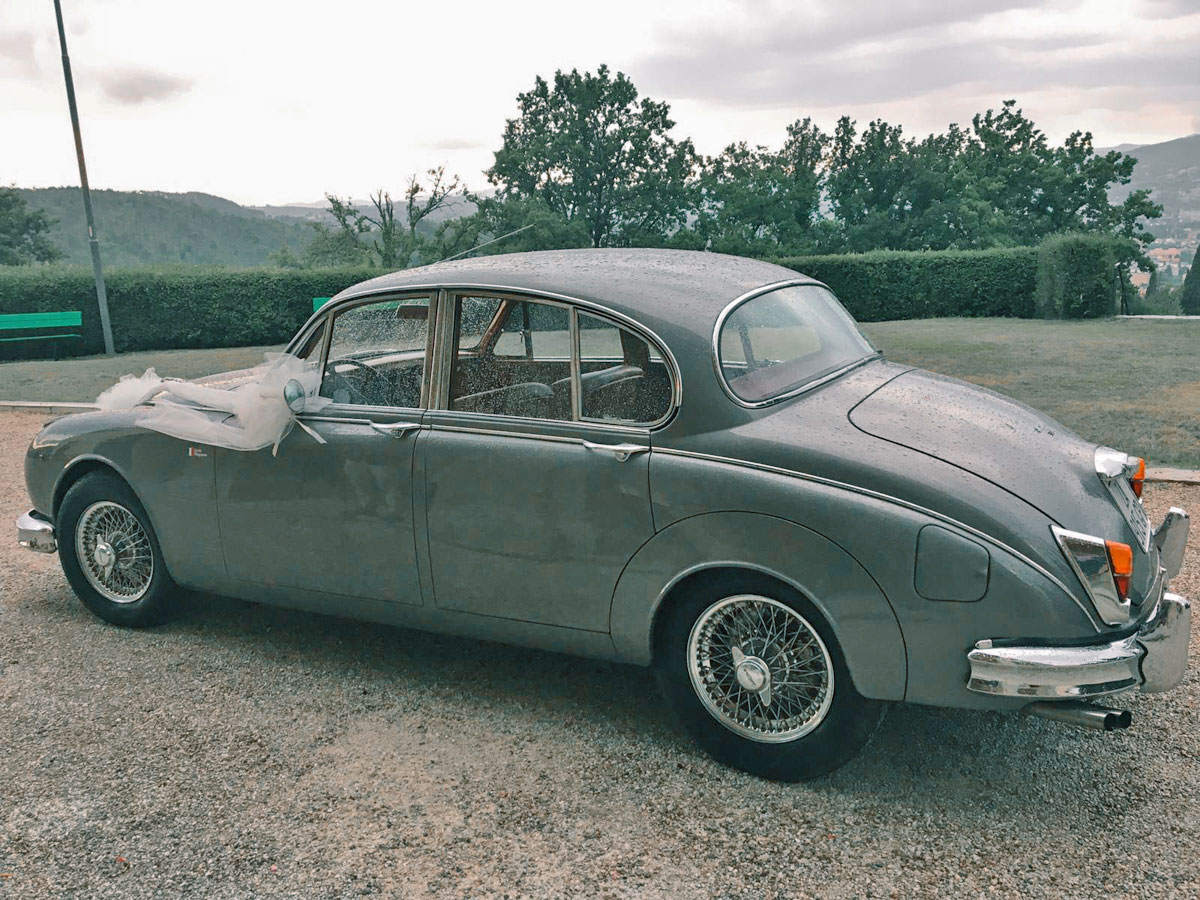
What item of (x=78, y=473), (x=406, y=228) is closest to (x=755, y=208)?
(x=406, y=228)

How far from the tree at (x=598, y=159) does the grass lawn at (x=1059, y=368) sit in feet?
93.2

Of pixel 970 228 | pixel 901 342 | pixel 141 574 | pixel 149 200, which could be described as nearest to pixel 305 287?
pixel 901 342

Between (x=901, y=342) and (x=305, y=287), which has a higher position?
(x=305, y=287)

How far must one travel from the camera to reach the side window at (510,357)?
362cm

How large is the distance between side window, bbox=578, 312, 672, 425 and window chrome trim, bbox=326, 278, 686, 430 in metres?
0.03

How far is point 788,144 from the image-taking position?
57.5m

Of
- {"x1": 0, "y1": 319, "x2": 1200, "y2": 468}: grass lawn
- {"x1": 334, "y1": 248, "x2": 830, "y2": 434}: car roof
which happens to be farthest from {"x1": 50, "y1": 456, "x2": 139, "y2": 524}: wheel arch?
{"x1": 0, "y1": 319, "x2": 1200, "y2": 468}: grass lawn

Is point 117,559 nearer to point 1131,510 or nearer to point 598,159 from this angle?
point 1131,510

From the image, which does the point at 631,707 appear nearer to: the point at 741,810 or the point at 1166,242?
the point at 741,810

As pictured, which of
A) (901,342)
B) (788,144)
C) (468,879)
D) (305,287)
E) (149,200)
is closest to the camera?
(468,879)

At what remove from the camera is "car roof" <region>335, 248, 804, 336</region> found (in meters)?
3.49

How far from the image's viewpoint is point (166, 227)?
124 metres

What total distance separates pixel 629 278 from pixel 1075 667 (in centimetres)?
200

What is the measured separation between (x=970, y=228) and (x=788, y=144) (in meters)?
14.7
